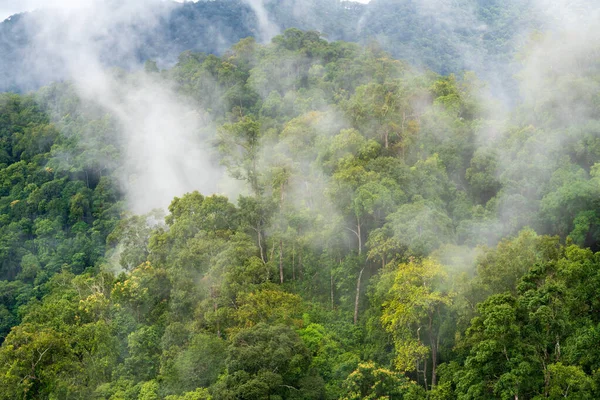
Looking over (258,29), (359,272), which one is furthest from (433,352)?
(258,29)

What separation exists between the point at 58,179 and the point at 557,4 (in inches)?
2466

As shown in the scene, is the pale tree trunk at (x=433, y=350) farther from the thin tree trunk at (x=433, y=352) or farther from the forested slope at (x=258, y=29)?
the forested slope at (x=258, y=29)

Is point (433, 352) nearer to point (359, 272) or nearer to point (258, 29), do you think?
point (359, 272)

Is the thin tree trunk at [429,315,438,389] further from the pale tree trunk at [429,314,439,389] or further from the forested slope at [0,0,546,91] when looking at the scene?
the forested slope at [0,0,546,91]

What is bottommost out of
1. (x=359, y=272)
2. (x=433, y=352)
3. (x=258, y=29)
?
(x=433, y=352)

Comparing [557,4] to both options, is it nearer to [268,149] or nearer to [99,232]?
[268,149]

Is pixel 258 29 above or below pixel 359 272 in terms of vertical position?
above

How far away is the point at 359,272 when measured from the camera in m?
28.6

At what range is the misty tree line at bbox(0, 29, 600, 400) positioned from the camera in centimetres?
1861

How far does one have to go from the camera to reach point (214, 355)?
23688 millimetres

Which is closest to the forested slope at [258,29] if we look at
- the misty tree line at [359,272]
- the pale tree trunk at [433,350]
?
the misty tree line at [359,272]

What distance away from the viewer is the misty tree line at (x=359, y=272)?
61.1 ft

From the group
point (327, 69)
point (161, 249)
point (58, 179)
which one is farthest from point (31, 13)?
point (161, 249)

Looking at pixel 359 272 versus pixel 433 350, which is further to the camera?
pixel 359 272
